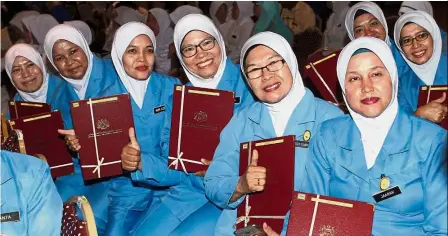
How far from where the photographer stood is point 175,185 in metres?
3.48

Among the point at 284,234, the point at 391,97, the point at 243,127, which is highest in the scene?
the point at 391,97

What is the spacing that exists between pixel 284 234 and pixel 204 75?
1172mm

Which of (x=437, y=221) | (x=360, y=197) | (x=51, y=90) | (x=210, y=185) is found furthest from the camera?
(x=51, y=90)

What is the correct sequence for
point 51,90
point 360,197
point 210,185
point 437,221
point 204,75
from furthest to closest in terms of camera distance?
1. point 51,90
2. point 204,75
3. point 210,185
4. point 360,197
5. point 437,221

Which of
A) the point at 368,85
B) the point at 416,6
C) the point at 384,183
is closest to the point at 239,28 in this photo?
the point at 416,6

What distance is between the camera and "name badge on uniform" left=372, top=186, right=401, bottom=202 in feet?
7.86

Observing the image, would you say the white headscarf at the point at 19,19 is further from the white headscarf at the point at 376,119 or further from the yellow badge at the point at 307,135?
the white headscarf at the point at 376,119

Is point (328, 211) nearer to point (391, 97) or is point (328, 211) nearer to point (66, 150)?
point (391, 97)

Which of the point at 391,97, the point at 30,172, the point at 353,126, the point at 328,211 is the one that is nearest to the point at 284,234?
the point at 328,211

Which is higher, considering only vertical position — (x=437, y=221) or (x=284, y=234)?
(x=437, y=221)

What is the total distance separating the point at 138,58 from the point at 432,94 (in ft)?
5.40

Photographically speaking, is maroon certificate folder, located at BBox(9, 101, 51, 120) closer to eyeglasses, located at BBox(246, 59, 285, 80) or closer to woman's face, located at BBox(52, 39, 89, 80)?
woman's face, located at BBox(52, 39, 89, 80)

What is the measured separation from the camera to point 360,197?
249cm

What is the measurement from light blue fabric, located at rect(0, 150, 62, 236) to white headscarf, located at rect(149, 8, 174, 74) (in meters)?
4.87
